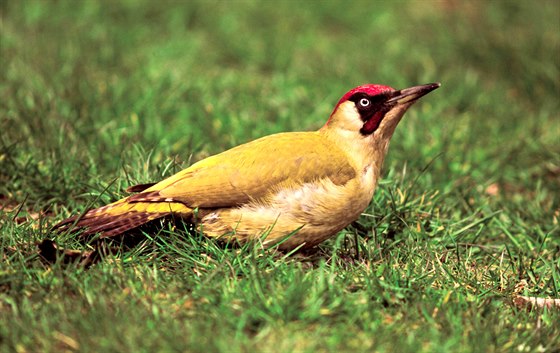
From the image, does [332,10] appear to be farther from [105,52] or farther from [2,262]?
[2,262]

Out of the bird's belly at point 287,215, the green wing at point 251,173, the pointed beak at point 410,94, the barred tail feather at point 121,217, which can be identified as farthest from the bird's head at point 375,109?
the barred tail feather at point 121,217

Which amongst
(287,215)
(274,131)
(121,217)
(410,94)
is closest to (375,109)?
(410,94)

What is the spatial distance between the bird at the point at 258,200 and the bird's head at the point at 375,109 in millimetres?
203

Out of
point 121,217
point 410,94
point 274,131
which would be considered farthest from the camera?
point 274,131

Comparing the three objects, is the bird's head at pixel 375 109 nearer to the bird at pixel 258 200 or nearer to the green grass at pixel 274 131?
the bird at pixel 258 200

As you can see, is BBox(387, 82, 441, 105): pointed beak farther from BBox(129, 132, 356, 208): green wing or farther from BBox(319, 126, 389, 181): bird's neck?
BBox(129, 132, 356, 208): green wing

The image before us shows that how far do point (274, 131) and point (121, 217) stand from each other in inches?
76.9

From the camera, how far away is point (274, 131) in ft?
17.7

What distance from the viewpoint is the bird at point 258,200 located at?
142 inches

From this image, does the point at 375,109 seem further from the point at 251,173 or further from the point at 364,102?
the point at 251,173

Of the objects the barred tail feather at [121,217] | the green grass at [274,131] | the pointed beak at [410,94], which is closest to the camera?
the green grass at [274,131]

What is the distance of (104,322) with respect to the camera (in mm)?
2854

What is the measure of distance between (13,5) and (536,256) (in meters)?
4.74

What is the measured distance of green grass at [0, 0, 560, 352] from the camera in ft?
9.87
